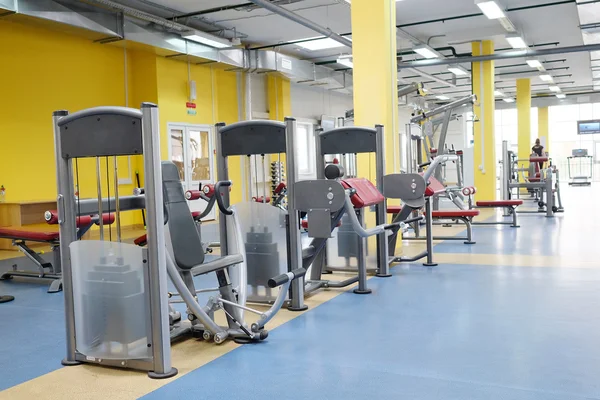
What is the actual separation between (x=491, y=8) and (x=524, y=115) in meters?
9.76

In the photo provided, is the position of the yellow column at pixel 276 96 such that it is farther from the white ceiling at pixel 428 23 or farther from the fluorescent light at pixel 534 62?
the fluorescent light at pixel 534 62

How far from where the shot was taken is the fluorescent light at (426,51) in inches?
493

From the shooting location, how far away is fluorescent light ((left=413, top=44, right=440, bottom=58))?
12.5 metres

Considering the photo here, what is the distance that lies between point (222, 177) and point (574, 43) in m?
12.1

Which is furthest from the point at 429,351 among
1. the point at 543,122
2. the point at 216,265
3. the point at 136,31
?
the point at 543,122

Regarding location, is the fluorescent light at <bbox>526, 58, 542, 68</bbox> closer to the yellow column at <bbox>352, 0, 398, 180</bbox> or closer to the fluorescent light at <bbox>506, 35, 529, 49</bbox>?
the fluorescent light at <bbox>506, 35, 529, 49</bbox>

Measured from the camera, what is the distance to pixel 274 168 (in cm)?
1196

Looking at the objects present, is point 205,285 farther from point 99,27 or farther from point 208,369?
point 99,27

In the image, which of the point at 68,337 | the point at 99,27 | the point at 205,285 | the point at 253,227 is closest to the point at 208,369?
the point at 68,337

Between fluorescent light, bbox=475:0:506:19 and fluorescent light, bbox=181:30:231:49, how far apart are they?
4.38m

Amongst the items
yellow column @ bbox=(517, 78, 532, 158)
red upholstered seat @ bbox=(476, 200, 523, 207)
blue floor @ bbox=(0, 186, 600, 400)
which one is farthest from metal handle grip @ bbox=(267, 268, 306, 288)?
yellow column @ bbox=(517, 78, 532, 158)

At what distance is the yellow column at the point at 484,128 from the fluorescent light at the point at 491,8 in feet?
10.8

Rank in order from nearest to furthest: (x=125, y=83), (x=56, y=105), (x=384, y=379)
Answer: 1. (x=384, y=379)
2. (x=56, y=105)
3. (x=125, y=83)

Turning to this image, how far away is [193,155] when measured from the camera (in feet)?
38.2
